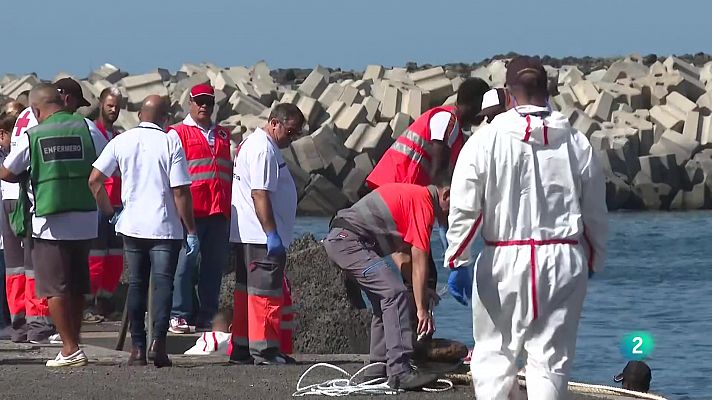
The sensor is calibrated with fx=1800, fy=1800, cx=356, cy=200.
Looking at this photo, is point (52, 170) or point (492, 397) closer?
point (492, 397)

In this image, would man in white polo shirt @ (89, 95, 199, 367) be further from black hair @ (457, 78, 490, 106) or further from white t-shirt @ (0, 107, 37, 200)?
black hair @ (457, 78, 490, 106)

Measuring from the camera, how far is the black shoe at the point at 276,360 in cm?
1105

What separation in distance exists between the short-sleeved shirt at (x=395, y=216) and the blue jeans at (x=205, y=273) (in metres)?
2.87

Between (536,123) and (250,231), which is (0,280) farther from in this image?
(536,123)

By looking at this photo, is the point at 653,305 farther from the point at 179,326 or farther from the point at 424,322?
the point at 424,322

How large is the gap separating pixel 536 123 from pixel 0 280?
6372 millimetres

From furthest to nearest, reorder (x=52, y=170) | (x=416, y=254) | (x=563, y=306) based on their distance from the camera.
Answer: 1. (x=52, y=170)
2. (x=416, y=254)
3. (x=563, y=306)

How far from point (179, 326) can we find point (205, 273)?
430 mm

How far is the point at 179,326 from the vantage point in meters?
12.6

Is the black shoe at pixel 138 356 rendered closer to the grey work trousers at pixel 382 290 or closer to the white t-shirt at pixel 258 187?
the white t-shirt at pixel 258 187

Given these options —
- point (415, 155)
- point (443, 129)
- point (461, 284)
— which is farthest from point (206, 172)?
point (461, 284)

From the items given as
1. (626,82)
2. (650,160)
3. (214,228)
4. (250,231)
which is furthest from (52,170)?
(626,82)

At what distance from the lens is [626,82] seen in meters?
48.8

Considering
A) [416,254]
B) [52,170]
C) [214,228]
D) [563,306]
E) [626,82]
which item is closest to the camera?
[563,306]
